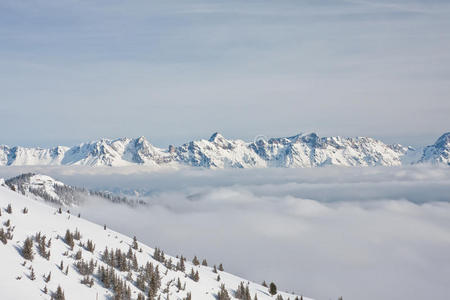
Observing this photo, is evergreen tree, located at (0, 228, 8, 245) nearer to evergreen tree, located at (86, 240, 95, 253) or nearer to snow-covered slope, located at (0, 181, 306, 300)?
snow-covered slope, located at (0, 181, 306, 300)

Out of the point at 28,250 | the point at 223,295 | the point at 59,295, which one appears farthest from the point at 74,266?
the point at 223,295

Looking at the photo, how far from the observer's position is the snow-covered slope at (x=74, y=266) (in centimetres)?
6072

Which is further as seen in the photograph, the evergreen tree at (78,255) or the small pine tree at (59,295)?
the evergreen tree at (78,255)

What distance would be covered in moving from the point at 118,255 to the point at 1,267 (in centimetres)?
2403

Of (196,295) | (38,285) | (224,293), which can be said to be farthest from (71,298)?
(224,293)

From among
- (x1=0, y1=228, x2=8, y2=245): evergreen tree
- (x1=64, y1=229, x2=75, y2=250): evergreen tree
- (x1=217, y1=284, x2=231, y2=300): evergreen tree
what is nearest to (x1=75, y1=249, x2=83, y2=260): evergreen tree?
(x1=64, y1=229, x2=75, y2=250): evergreen tree

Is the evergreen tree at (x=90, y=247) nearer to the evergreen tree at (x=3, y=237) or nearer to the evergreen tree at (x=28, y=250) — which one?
the evergreen tree at (x=28, y=250)

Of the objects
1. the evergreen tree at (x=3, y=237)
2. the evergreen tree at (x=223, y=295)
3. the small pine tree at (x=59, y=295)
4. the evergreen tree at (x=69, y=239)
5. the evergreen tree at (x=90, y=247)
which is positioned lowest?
the evergreen tree at (x=223, y=295)

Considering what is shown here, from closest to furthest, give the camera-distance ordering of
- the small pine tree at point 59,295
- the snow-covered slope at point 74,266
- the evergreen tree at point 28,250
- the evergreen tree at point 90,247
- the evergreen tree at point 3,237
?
the small pine tree at point 59,295 → the snow-covered slope at point 74,266 → the evergreen tree at point 28,250 → the evergreen tree at point 3,237 → the evergreen tree at point 90,247

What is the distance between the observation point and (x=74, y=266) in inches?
2763

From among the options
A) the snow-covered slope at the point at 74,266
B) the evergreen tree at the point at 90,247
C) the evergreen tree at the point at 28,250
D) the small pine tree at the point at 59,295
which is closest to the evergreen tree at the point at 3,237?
the snow-covered slope at the point at 74,266

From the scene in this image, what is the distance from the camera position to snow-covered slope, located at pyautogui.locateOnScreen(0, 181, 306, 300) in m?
60.7

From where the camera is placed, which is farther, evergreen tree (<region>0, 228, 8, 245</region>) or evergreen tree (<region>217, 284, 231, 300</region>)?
evergreen tree (<region>217, 284, 231, 300</region>)

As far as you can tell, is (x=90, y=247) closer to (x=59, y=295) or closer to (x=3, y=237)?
(x=3, y=237)
